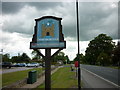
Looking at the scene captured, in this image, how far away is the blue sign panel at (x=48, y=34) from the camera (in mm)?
9875

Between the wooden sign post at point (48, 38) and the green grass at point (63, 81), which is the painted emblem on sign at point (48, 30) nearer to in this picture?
the wooden sign post at point (48, 38)

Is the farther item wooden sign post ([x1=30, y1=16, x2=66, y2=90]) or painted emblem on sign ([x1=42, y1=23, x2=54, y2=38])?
painted emblem on sign ([x1=42, y1=23, x2=54, y2=38])

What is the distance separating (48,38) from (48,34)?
0.80 feet

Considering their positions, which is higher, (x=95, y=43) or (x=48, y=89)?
(x=95, y=43)

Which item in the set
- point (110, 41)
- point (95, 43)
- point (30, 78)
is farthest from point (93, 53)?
point (30, 78)

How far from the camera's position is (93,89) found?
453 inches

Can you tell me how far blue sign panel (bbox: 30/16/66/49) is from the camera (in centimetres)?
988

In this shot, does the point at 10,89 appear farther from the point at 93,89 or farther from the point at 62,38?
the point at 93,89

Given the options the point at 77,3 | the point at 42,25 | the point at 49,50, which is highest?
the point at 77,3

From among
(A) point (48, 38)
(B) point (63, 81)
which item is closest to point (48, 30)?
(A) point (48, 38)

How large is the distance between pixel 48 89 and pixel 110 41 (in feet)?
266

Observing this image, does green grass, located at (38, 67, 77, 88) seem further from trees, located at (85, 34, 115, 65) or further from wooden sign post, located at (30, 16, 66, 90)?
trees, located at (85, 34, 115, 65)

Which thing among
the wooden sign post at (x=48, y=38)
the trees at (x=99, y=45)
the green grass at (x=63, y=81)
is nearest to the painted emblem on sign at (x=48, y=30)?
the wooden sign post at (x=48, y=38)

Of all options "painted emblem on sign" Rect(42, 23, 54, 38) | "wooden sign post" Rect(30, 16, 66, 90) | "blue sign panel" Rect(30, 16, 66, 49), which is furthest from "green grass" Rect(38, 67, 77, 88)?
"painted emblem on sign" Rect(42, 23, 54, 38)
